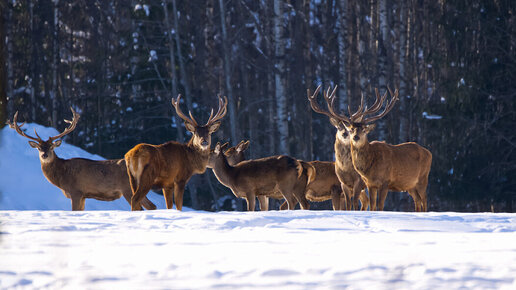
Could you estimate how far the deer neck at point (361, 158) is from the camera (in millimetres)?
10930

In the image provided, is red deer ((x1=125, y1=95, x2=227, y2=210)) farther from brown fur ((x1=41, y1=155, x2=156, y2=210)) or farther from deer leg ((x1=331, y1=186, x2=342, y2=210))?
deer leg ((x1=331, y1=186, x2=342, y2=210))

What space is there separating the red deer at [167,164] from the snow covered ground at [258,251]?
2440 mm

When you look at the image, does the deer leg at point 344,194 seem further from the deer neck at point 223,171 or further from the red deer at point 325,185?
the deer neck at point 223,171

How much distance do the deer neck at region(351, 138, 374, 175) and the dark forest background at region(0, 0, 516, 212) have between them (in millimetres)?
7289

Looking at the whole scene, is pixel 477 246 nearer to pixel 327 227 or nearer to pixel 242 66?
pixel 327 227

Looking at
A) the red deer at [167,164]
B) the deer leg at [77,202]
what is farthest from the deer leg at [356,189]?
the deer leg at [77,202]

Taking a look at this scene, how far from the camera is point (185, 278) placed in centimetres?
492

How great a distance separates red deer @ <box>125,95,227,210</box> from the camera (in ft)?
34.5

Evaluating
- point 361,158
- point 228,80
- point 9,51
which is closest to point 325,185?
point 361,158

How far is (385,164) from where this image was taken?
36.4ft

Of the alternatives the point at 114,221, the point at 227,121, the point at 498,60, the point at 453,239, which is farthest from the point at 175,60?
the point at 453,239

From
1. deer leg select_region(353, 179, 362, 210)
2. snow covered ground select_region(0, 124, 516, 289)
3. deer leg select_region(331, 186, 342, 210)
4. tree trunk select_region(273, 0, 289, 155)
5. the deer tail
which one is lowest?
deer leg select_region(331, 186, 342, 210)

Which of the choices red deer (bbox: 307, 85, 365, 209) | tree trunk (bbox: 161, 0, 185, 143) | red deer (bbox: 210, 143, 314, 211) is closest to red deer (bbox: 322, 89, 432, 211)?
red deer (bbox: 307, 85, 365, 209)

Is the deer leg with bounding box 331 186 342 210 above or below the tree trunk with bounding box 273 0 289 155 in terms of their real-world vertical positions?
below
